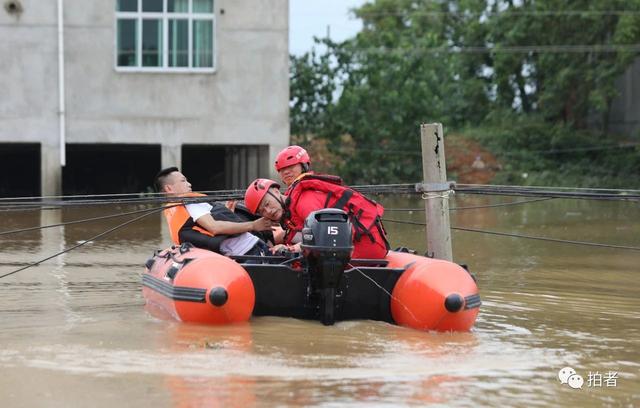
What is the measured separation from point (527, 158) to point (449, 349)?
28591 mm

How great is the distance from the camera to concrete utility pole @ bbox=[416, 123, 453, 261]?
35.2 feet

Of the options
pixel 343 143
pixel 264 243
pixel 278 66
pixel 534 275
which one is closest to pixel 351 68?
pixel 343 143

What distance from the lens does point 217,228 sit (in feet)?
33.1

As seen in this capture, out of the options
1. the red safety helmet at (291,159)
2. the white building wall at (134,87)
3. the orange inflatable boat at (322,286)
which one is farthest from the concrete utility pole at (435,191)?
the white building wall at (134,87)

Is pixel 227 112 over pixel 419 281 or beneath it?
over

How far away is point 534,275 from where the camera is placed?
1391 cm

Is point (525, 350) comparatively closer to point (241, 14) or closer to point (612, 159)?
point (241, 14)

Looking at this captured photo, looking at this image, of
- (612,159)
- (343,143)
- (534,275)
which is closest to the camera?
(534,275)

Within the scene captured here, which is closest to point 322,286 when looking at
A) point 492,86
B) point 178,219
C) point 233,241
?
point 233,241

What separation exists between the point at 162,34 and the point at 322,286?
17.1 metres

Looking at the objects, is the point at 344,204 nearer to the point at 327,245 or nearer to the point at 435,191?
the point at 327,245

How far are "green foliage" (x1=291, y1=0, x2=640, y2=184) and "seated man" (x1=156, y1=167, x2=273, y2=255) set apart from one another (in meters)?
20.8

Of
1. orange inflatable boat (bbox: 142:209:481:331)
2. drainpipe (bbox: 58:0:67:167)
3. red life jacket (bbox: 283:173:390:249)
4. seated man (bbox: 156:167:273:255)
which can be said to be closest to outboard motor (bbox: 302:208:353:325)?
orange inflatable boat (bbox: 142:209:481:331)

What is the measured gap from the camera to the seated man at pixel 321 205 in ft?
31.6
